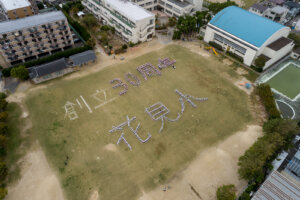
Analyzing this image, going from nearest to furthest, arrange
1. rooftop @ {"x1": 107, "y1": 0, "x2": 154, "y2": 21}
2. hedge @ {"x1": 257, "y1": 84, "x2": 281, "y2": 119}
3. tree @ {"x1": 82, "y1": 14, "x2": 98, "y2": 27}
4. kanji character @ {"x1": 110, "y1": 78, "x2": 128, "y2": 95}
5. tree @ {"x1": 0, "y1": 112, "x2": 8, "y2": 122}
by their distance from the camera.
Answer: tree @ {"x1": 0, "y1": 112, "x2": 8, "y2": 122} → hedge @ {"x1": 257, "y1": 84, "x2": 281, "y2": 119} → kanji character @ {"x1": 110, "y1": 78, "x2": 128, "y2": 95} → rooftop @ {"x1": 107, "y1": 0, "x2": 154, "y2": 21} → tree @ {"x1": 82, "y1": 14, "x2": 98, "y2": 27}

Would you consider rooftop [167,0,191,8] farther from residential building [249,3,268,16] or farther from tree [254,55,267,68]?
tree [254,55,267,68]

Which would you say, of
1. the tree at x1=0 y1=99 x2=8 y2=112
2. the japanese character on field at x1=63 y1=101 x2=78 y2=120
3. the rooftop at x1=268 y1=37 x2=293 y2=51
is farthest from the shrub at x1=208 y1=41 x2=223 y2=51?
the tree at x1=0 y1=99 x2=8 y2=112

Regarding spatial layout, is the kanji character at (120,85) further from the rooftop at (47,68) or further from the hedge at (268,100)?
the hedge at (268,100)

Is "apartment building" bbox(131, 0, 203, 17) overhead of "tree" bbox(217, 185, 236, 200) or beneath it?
overhead

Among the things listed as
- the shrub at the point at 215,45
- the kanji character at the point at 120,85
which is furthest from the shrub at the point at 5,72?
the shrub at the point at 215,45

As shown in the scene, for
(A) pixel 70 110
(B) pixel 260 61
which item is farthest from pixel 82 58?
(B) pixel 260 61

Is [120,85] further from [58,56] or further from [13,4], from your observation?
[13,4]

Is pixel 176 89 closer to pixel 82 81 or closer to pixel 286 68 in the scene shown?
pixel 82 81
